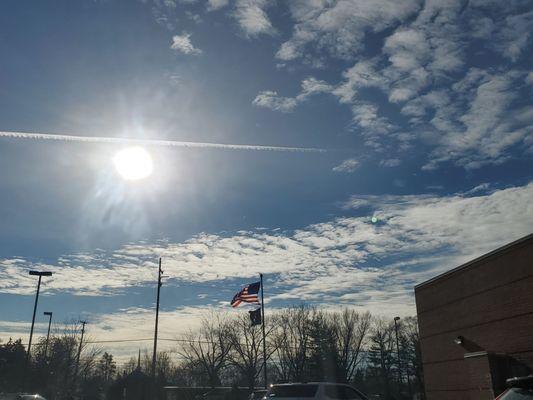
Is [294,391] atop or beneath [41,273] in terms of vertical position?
beneath

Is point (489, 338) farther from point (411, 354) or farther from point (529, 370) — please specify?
point (411, 354)

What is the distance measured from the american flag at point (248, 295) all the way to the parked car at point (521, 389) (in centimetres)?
2762

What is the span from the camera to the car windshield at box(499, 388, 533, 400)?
5531mm

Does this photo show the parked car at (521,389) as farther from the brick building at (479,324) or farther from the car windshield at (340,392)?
the brick building at (479,324)

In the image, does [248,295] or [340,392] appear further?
[248,295]

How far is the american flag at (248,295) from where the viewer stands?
108 feet

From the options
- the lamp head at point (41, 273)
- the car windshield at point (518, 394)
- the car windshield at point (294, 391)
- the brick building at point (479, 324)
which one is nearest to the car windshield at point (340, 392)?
the car windshield at point (294, 391)

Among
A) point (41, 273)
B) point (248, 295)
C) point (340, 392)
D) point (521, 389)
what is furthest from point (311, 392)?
point (41, 273)

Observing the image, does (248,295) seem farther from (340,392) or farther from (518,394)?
(518,394)

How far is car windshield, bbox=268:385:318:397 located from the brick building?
6647 millimetres

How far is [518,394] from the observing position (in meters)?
5.67

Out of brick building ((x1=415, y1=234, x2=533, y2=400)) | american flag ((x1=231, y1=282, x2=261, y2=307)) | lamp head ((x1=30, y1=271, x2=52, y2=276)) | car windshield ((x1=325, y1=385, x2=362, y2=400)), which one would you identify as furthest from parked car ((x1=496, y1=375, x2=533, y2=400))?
lamp head ((x1=30, y1=271, x2=52, y2=276))

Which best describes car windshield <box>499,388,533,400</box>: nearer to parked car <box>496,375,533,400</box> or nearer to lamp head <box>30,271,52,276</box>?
parked car <box>496,375,533,400</box>

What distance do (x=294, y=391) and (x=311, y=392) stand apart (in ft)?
1.69
